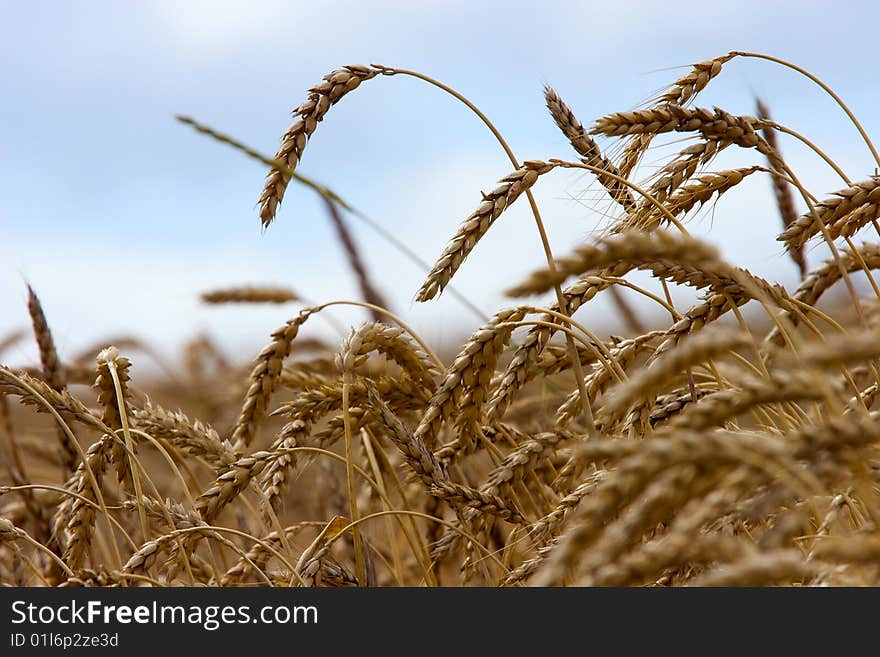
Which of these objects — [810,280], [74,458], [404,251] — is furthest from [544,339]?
[74,458]

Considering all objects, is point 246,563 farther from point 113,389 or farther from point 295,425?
point 113,389

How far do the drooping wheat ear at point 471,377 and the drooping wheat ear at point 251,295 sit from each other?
5.78 feet

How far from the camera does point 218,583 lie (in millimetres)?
2250

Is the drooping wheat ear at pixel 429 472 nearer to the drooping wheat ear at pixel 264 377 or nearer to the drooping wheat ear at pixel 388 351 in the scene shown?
the drooping wheat ear at pixel 388 351

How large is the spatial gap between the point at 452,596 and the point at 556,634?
0.22 metres

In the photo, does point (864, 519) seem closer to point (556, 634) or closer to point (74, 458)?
point (556, 634)

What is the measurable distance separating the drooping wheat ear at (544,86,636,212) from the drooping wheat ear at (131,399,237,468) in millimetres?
1349

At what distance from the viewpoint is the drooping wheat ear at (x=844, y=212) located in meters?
2.16

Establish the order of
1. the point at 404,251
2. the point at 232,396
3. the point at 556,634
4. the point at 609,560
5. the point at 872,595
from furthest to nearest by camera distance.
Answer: the point at 232,396 → the point at 404,251 → the point at 556,634 → the point at 872,595 → the point at 609,560

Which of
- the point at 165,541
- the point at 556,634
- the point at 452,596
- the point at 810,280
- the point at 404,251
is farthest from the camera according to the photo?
the point at 810,280

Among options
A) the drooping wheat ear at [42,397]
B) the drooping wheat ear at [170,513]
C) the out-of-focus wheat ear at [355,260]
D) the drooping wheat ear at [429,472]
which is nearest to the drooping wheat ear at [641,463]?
the drooping wheat ear at [429,472]

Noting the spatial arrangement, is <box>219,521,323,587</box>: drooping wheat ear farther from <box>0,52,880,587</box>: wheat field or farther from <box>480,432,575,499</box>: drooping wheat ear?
<box>480,432,575,499</box>: drooping wheat ear

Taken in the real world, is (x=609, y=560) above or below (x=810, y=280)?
below

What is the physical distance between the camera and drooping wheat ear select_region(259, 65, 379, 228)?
213 cm
